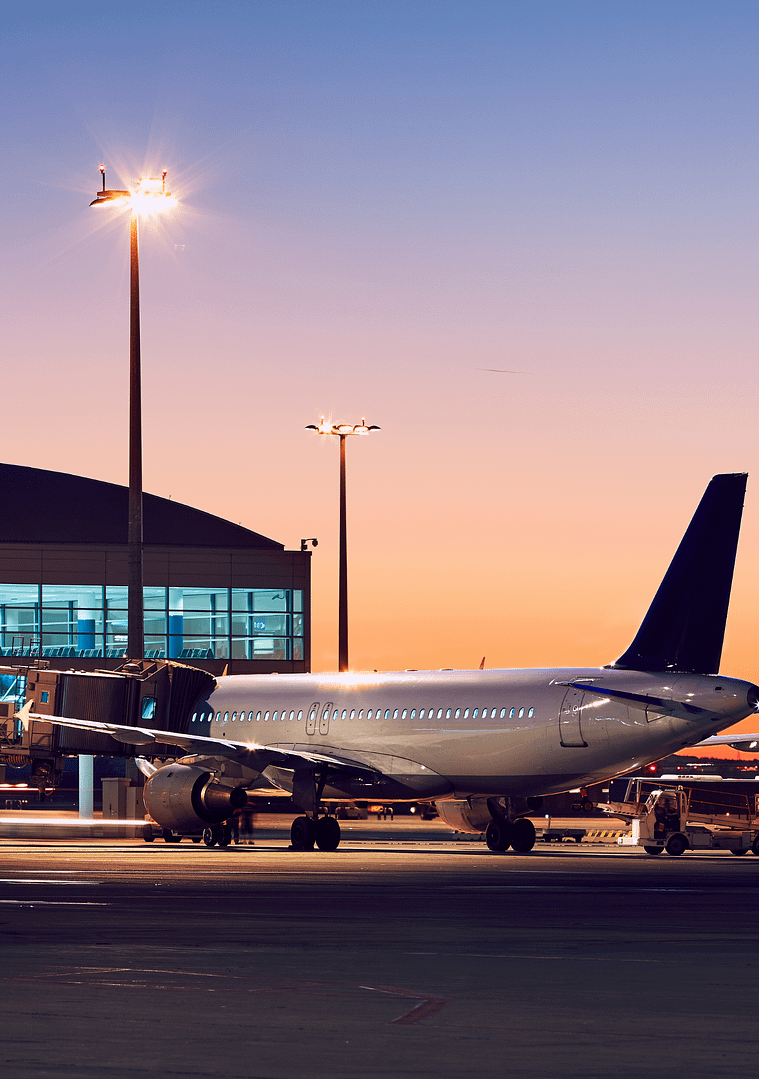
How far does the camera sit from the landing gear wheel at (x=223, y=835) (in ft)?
140

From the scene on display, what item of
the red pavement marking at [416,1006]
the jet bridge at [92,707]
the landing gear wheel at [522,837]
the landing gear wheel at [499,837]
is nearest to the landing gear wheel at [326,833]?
the landing gear wheel at [499,837]

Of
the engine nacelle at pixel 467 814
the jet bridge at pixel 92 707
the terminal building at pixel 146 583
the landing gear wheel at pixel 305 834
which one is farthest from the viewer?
the terminal building at pixel 146 583

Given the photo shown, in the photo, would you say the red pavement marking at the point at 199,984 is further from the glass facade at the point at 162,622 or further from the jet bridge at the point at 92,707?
the glass facade at the point at 162,622

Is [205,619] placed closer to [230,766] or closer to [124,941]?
[230,766]

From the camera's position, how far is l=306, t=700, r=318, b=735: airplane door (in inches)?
1741

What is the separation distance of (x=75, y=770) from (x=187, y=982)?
253 ft

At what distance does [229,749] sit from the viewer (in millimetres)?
42156

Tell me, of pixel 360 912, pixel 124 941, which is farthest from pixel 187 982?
pixel 360 912

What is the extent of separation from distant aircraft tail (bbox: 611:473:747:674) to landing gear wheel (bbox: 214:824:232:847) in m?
11.3

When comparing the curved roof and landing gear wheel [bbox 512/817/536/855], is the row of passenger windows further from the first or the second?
the curved roof

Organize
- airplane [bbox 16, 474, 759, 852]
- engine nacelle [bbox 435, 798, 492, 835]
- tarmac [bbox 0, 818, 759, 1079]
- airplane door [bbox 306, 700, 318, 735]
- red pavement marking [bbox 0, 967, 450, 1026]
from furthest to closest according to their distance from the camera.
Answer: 1. airplane door [bbox 306, 700, 318, 735]
2. engine nacelle [bbox 435, 798, 492, 835]
3. airplane [bbox 16, 474, 759, 852]
4. red pavement marking [bbox 0, 967, 450, 1026]
5. tarmac [bbox 0, 818, 759, 1079]

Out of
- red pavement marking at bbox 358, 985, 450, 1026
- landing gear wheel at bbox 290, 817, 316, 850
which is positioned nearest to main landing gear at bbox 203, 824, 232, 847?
landing gear wheel at bbox 290, 817, 316, 850

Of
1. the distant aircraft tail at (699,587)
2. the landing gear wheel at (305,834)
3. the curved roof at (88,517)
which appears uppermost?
the curved roof at (88,517)

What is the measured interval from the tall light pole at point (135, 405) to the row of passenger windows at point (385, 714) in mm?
4338
